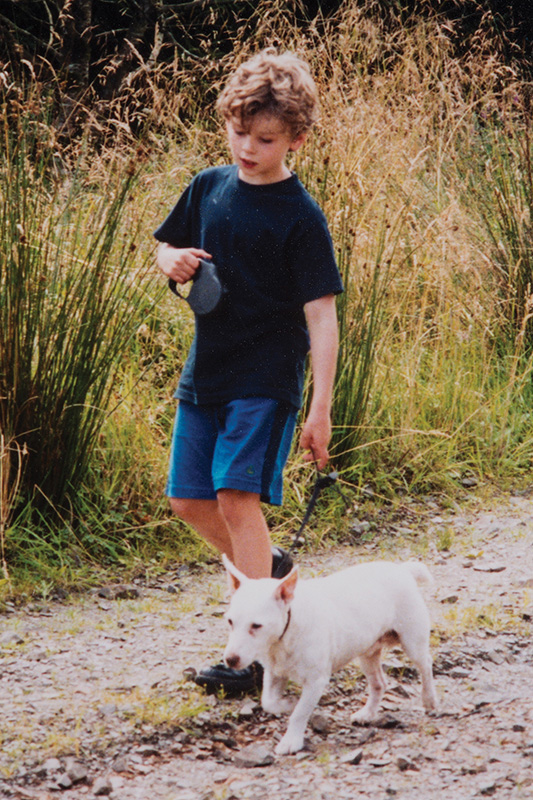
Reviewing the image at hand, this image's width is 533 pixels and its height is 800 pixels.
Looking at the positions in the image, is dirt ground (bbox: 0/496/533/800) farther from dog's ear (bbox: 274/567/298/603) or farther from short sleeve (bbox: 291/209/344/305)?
short sleeve (bbox: 291/209/344/305)

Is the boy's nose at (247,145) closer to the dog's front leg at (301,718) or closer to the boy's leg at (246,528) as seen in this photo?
the boy's leg at (246,528)

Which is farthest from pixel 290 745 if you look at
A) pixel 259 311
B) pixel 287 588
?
pixel 259 311

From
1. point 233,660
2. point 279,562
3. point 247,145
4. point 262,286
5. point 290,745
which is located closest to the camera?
point 233,660

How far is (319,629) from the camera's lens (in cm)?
245

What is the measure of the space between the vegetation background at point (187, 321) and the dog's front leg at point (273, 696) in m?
1.37

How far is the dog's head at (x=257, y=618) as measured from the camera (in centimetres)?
231

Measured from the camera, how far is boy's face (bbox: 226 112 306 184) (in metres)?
2.64

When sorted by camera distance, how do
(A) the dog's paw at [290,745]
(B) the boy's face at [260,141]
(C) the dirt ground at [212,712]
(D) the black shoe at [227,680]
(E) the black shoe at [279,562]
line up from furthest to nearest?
(E) the black shoe at [279,562]
(D) the black shoe at [227,680]
(B) the boy's face at [260,141]
(A) the dog's paw at [290,745]
(C) the dirt ground at [212,712]

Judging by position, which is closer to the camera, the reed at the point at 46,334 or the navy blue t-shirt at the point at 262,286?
the navy blue t-shirt at the point at 262,286

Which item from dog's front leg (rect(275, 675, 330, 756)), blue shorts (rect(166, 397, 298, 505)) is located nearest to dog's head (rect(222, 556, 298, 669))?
dog's front leg (rect(275, 675, 330, 756))

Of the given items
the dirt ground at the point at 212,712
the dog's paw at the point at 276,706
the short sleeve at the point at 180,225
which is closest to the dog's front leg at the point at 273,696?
the dog's paw at the point at 276,706

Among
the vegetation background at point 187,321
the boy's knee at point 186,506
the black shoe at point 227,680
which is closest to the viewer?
the black shoe at point 227,680

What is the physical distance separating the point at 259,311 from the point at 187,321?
243 cm

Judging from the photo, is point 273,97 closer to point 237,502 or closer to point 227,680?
point 237,502
